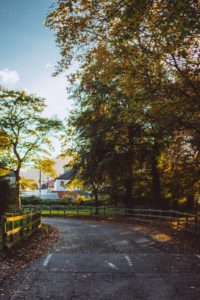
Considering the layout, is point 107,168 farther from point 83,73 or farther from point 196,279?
point 196,279

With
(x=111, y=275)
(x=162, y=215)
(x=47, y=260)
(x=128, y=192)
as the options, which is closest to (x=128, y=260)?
(x=111, y=275)

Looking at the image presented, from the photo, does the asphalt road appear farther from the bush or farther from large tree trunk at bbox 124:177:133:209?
large tree trunk at bbox 124:177:133:209

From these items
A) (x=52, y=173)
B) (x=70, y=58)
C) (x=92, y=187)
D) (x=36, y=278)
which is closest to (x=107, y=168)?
(x=92, y=187)

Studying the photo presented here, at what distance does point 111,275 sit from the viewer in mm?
8578

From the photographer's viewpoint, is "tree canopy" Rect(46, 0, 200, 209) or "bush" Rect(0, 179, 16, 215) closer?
→ "tree canopy" Rect(46, 0, 200, 209)

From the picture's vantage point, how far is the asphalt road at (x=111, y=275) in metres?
6.98

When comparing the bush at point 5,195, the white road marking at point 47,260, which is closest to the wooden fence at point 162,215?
the bush at point 5,195

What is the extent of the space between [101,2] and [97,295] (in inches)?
345

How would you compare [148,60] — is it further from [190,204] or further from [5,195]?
[190,204]

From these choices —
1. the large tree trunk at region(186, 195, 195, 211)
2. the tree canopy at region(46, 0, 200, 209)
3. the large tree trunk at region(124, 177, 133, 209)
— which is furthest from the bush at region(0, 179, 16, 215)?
the large tree trunk at region(186, 195, 195, 211)

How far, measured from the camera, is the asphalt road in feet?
22.9

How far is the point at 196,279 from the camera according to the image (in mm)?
8180

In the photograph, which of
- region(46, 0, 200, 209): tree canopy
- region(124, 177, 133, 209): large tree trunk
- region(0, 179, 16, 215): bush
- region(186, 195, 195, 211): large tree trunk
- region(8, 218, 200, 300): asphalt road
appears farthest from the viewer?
region(186, 195, 195, 211): large tree trunk

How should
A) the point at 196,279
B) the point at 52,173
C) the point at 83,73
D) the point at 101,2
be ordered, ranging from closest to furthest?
1. the point at 196,279
2. the point at 101,2
3. the point at 83,73
4. the point at 52,173
